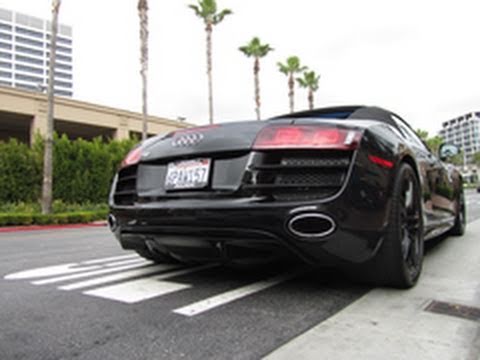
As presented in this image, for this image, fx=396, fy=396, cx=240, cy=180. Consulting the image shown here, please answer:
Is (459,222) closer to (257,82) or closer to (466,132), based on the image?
(257,82)

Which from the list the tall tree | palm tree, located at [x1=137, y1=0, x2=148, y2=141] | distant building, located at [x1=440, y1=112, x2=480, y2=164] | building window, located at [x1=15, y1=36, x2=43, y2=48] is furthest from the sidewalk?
building window, located at [x1=15, y1=36, x2=43, y2=48]

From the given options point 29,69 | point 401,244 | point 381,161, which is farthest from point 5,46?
point 401,244

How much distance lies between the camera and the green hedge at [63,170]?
1423cm

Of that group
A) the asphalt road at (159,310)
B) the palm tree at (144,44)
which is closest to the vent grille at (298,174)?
the asphalt road at (159,310)

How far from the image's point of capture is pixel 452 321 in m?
1.94

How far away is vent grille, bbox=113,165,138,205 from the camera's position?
2764mm

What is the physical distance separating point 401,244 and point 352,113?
44.2 inches

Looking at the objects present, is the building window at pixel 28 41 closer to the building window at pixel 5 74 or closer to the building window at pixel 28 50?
the building window at pixel 28 50

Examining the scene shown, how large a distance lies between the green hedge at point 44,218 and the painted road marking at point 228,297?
1068 cm

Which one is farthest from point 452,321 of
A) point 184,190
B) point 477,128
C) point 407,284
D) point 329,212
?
point 477,128

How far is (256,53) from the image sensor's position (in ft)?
88.7

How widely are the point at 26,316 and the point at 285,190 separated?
1.50 meters

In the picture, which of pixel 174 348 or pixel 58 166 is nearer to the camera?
pixel 174 348

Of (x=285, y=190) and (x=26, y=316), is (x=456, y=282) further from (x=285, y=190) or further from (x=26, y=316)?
A: (x=26, y=316)
